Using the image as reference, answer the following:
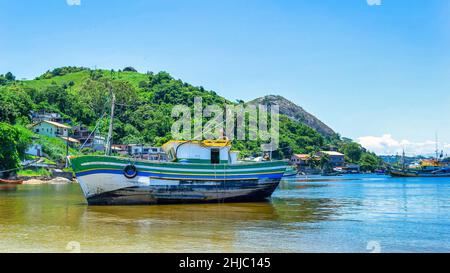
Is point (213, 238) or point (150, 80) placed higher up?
point (150, 80)

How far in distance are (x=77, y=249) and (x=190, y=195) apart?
45.4 ft

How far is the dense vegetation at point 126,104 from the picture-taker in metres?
89.8

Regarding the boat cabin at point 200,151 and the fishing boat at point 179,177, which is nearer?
the fishing boat at point 179,177

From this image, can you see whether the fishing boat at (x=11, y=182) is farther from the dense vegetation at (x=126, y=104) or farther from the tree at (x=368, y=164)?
the tree at (x=368, y=164)

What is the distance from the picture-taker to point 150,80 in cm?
15675

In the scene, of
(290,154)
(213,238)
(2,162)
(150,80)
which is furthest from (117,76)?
(213,238)

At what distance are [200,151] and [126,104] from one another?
3213 inches

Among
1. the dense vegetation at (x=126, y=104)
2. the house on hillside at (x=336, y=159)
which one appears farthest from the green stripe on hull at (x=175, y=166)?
the house on hillside at (x=336, y=159)

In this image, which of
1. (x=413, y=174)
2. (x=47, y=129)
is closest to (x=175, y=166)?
(x=47, y=129)

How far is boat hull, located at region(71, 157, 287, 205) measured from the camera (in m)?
23.2


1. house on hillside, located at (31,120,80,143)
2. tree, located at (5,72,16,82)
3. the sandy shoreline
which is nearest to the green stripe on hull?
the sandy shoreline

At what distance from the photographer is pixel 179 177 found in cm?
2458

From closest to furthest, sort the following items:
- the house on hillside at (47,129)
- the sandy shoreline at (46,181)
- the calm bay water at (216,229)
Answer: the calm bay water at (216,229), the sandy shoreline at (46,181), the house on hillside at (47,129)
